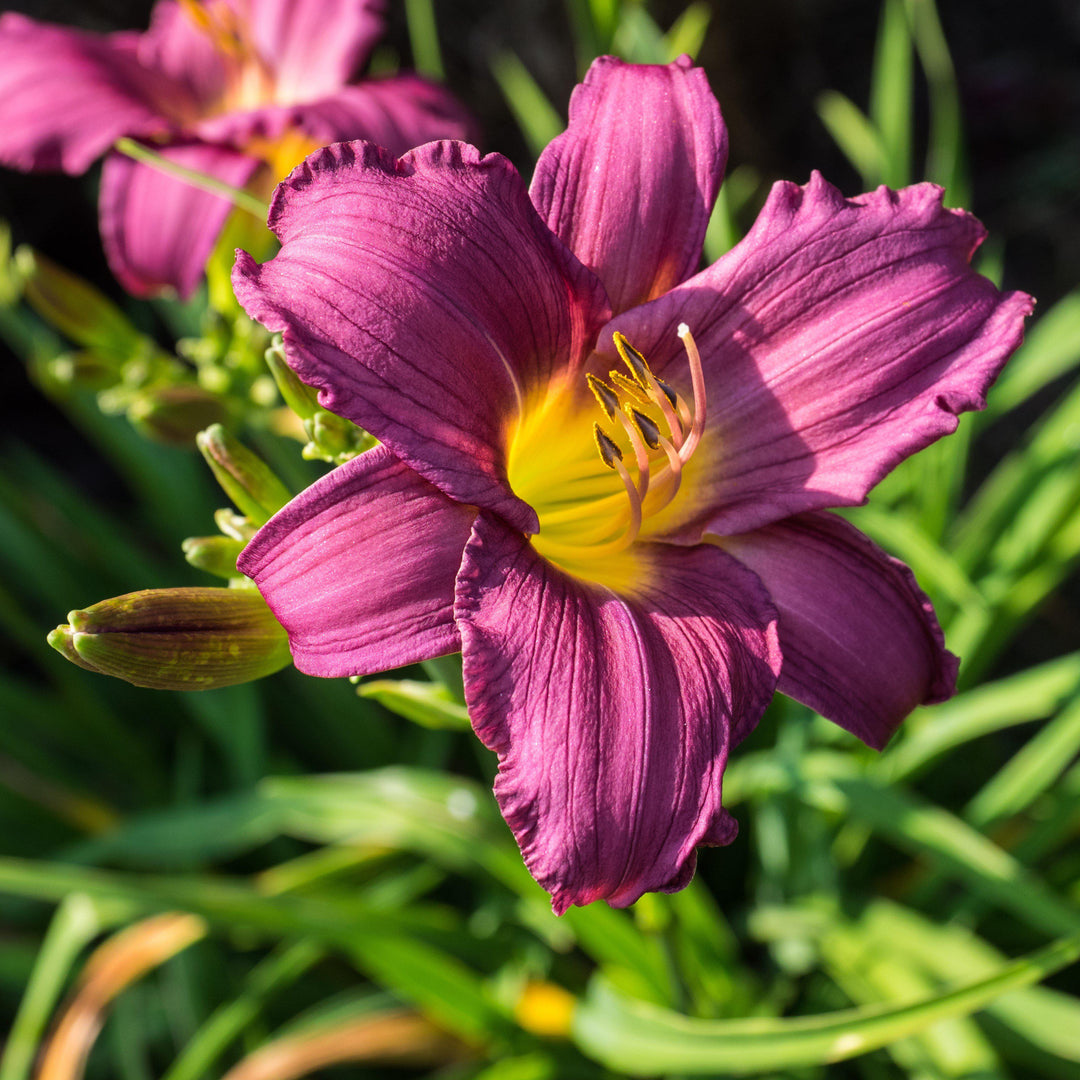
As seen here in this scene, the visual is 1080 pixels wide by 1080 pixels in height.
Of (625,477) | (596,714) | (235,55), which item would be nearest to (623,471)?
(625,477)

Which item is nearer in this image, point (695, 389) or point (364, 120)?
point (695, 389)

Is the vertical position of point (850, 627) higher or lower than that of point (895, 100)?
lower

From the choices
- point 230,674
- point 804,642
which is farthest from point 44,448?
point 804,642

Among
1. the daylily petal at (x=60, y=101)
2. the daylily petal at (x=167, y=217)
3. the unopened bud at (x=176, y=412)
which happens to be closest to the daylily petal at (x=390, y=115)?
the daylily petal at (x=167, y=217)

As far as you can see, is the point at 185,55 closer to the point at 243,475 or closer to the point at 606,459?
the point at 243,475

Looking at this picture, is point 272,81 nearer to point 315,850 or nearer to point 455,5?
point 455,5

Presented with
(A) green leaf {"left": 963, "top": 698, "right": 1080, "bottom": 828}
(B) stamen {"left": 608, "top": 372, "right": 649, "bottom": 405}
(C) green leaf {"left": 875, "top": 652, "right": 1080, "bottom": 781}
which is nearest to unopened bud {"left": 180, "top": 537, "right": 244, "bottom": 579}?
(B) stamen {"left": 608, "top": 372, "right": 649, "bottom": 405}

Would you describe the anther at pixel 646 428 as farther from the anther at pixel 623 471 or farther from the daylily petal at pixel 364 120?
the daylily petal at pixel 364 120
